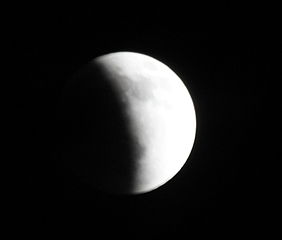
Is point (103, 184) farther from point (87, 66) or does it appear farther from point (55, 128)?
point (87, 66)

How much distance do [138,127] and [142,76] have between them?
Result: 0.85 ft

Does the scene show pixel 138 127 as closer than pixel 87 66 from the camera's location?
Yes

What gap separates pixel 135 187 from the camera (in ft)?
7.58

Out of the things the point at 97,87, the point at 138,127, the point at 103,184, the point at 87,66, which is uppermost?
the point at 87,66

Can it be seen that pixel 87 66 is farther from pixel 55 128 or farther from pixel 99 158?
pixel 99 158

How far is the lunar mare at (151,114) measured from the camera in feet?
7.07

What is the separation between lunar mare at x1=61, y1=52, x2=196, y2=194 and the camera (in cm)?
215

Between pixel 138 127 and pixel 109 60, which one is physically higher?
pixel 109 60

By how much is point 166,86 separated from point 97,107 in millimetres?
364

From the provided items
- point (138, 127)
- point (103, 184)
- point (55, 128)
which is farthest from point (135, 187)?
point (55, 128)

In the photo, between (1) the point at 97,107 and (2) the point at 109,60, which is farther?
(2) the point at 109,60

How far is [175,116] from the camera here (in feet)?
7.14

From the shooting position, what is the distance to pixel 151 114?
215 centimetres

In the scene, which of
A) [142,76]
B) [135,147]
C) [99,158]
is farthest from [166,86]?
[99,158]
